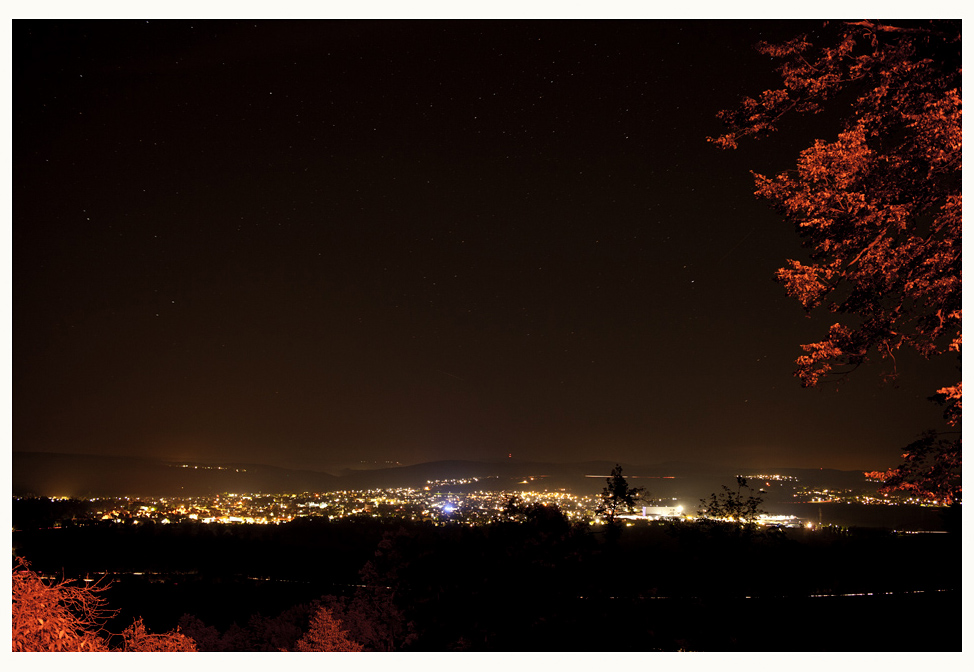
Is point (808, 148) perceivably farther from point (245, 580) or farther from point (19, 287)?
point (245, 580)

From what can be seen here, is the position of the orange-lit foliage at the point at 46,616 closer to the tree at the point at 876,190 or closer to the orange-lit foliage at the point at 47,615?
the orange-lit foliage at the point at 47,615

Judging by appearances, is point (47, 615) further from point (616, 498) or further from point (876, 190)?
point (616, 498)

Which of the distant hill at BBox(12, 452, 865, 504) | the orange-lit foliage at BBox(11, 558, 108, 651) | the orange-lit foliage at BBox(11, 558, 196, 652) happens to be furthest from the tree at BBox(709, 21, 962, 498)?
the orange-lit foliage at BBox(11, 558, 108, 651)

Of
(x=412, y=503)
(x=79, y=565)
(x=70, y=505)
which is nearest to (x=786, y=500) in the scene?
(x=412, y=503)

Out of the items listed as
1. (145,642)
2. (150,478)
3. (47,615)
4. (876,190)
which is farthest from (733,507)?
(150,478)

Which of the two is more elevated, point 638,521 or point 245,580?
point 638,521
